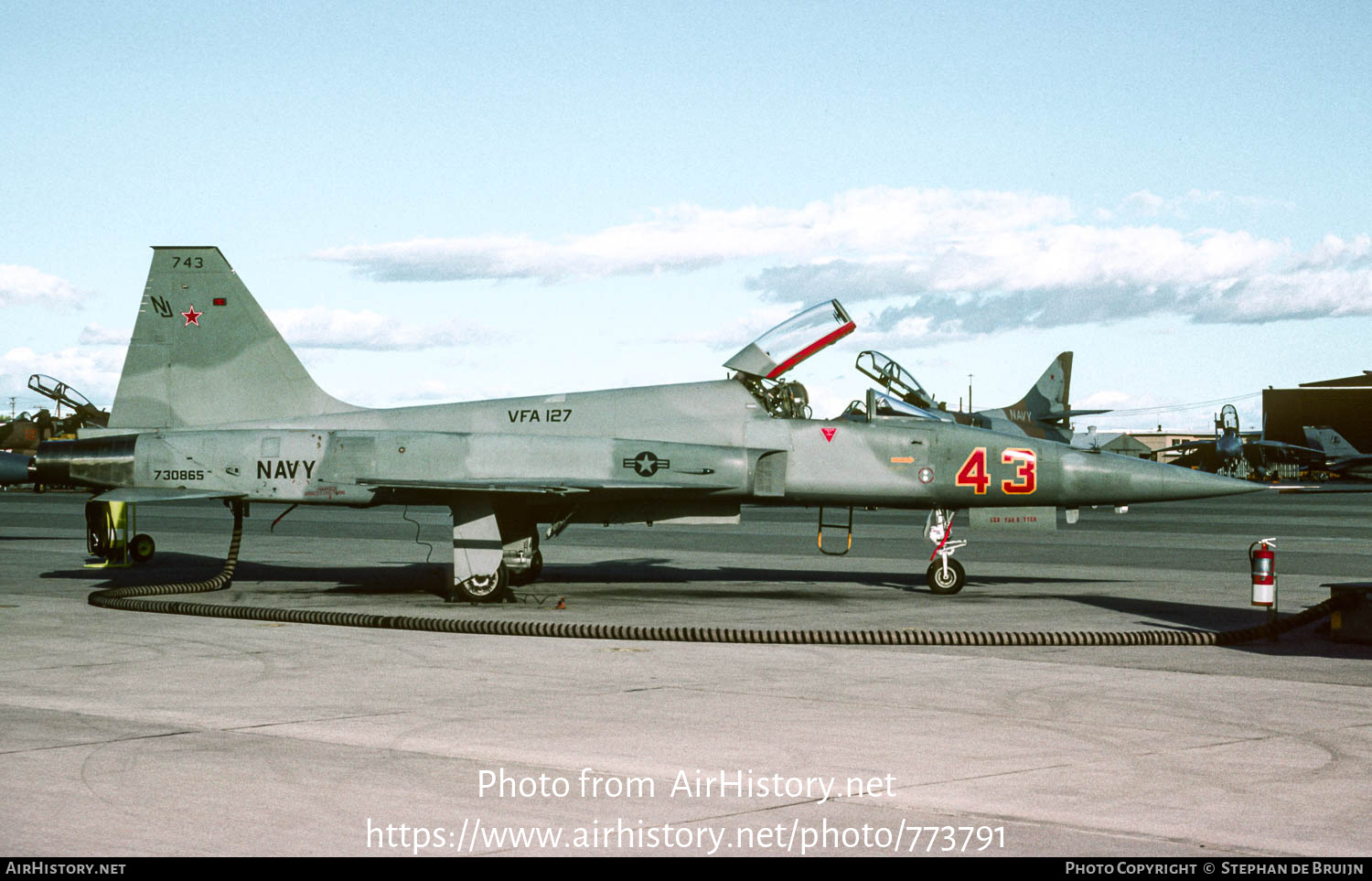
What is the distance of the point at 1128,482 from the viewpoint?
16.5 meters

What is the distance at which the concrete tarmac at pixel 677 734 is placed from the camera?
586cm

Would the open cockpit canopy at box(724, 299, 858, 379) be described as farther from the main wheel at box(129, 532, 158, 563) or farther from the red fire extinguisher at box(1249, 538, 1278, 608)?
the main wheel at box(129, 532, 158, 563)

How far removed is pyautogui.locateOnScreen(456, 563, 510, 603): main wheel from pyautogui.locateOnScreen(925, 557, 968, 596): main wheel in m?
5.73

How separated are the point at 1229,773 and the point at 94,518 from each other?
62.1ft

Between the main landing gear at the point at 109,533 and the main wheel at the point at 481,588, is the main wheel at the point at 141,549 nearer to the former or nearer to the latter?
the main landing gear at the point at 109,533

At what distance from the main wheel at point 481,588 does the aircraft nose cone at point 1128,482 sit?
23.8 ft

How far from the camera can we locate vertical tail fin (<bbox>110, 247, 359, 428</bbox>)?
17188mm

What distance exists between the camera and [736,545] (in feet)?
89.6

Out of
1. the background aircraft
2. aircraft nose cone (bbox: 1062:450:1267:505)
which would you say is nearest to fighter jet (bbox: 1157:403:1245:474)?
the background aircraft

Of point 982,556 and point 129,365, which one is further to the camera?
point 982,556

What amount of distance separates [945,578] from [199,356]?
10314 mm

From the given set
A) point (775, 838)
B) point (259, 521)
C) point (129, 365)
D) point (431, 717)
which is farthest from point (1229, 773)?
point (259, 521)

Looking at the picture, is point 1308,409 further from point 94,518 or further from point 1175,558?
point 94,518

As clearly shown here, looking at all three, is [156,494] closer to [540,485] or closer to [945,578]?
[540,485]
